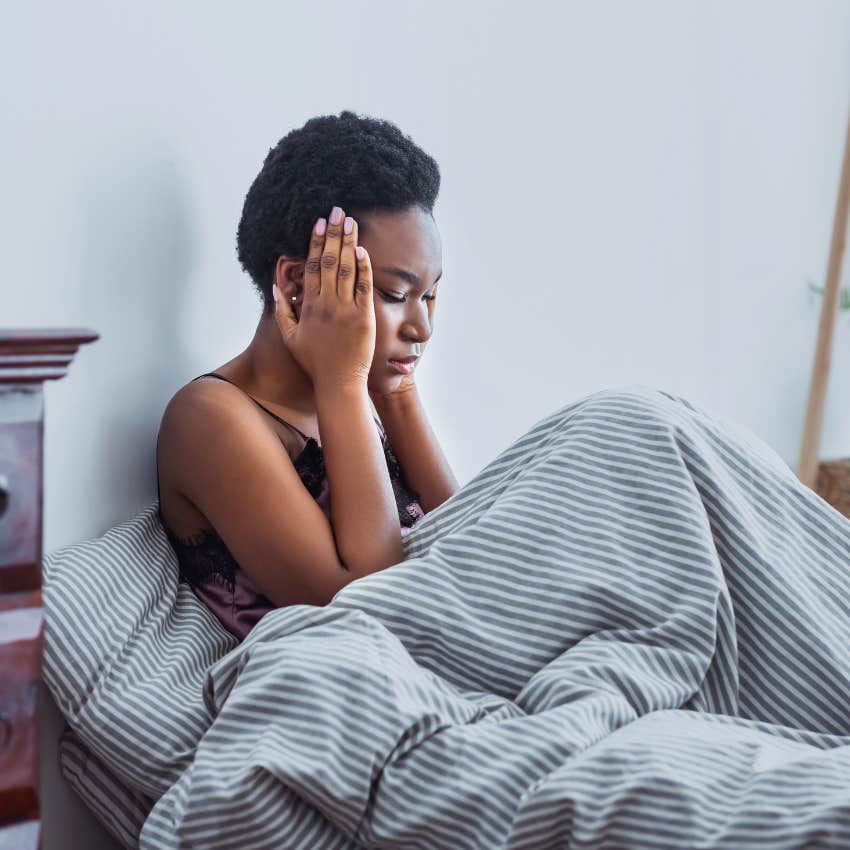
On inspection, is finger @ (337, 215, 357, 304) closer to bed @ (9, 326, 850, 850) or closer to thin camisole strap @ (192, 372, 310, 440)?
thin camisole strap @ (192, 372, 310, 440)

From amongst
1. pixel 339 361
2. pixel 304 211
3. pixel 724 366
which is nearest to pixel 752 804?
pixel 339 361

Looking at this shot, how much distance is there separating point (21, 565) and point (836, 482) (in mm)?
2105

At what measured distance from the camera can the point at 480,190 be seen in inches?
69.6

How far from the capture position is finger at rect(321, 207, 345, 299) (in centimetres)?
114

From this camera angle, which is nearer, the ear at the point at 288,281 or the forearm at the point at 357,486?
the forearm at the point at 357,486

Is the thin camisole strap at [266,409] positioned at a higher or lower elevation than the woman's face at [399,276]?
lower

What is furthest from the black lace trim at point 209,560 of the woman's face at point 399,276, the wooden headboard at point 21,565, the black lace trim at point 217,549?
the wooden headboard at point 21,565

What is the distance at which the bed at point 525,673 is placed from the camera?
0.71 metres

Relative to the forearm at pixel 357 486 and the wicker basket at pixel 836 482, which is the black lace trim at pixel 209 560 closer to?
the forearm at pixel 357 486

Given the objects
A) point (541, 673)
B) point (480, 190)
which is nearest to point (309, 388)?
point (541, 673)

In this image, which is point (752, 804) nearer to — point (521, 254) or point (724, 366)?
point (521, 254)

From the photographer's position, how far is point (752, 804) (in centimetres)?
67

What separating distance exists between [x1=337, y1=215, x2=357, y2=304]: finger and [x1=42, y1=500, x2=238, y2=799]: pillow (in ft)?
1.03

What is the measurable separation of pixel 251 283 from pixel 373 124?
0.25m
